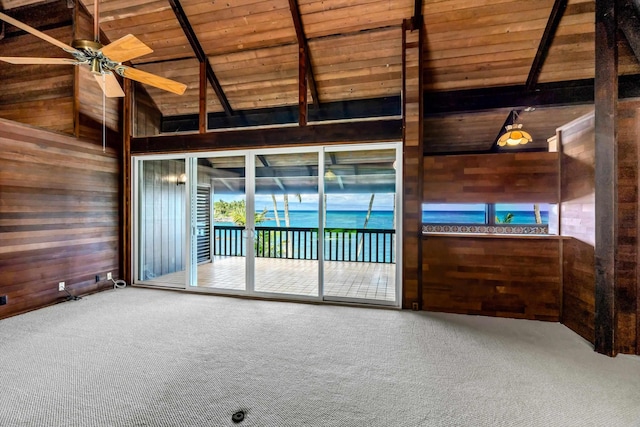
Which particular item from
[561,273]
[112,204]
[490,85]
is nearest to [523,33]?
[490,85]

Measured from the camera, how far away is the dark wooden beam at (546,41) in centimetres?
342

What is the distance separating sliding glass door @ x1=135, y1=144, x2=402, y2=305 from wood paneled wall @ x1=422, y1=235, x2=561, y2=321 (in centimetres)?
53

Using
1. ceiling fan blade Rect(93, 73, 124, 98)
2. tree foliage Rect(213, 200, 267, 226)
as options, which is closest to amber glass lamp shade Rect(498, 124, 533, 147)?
tree foliage Rect(213, 200, 267, 226)

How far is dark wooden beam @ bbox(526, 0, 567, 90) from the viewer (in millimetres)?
3418

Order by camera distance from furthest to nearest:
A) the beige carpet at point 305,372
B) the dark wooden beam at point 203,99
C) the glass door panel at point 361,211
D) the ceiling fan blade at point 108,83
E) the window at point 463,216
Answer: the window at point 463,216
the dark wooden beam at point 203,99
the glass door panel at point 361,211
the ceiling fan blade at point 108,83
the beige carpet at point 305,372

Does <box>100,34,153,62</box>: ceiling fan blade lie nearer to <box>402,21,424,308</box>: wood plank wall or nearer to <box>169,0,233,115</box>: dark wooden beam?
<box>169,0,233,115</box>: dark wooden beam

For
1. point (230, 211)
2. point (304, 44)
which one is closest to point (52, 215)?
point (230, 211)

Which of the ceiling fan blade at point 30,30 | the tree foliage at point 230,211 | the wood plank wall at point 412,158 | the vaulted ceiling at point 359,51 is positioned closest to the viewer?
the ceiling fan blade at point 30,30

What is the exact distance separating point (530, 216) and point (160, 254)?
7606mm

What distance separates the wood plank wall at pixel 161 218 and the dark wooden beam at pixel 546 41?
20.4 ft

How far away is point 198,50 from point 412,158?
3.71 m

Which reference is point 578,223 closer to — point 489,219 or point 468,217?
point 489,219

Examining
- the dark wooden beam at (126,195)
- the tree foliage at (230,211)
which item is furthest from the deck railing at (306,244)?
the dark wooden beam at (126,195)

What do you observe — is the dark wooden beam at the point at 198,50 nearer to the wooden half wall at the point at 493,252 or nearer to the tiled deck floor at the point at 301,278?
the tiled deck floor at the point at 301,278
